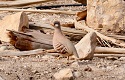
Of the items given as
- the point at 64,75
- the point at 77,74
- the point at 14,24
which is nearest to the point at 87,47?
the point at 77,74

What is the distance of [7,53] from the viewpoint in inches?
218

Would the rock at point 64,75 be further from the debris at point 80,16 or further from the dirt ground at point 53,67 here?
the debris at point 80,16

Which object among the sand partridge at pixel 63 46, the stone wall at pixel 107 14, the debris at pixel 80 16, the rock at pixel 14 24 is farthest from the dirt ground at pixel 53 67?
the debris at pixel 80 16

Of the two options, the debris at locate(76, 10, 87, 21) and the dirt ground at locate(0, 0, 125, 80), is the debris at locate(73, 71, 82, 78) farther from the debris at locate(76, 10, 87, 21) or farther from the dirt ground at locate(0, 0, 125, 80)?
the debris at locate(76, 10, 87, 21)

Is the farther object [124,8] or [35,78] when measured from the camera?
[124,8]

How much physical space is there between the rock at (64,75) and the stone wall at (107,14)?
1773 mm

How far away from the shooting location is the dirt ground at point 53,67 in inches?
189

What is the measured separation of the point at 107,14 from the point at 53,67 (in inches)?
67.2

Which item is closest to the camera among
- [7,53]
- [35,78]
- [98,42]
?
[35,78]

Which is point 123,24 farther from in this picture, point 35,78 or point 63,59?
point 35,78

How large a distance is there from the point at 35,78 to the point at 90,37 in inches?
34.9

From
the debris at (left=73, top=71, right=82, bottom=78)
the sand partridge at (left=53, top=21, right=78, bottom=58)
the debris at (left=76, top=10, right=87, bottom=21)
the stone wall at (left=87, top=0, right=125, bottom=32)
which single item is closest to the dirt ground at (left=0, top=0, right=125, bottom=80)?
the debris at (left=73, top=71, right=82, bottom=78)

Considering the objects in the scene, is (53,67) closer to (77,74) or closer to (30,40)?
(77,74)

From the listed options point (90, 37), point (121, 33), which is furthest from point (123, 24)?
point (90, 37)
